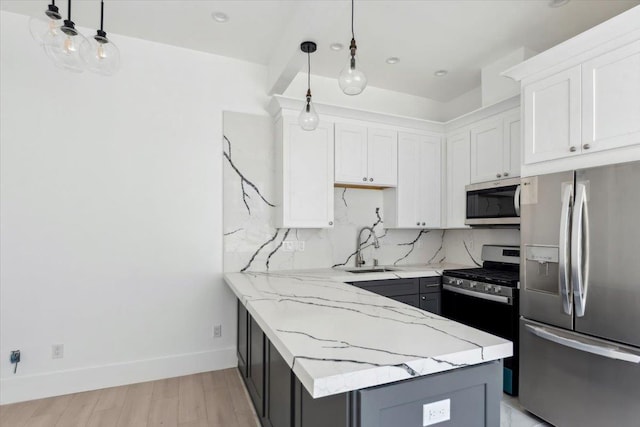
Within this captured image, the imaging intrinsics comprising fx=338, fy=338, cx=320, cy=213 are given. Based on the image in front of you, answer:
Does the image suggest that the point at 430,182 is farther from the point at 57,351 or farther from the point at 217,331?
the point at 57,351

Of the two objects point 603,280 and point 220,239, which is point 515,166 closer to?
point 603,280

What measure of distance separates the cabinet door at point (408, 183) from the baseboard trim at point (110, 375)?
214 centimetres

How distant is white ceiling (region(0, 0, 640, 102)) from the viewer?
2357mm

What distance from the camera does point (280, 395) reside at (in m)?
1.71

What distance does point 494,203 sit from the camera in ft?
9.87

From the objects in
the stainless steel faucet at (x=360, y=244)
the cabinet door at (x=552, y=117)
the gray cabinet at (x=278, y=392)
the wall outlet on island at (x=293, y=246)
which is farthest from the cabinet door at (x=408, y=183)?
the gray cabinet at (x=278, y=392)

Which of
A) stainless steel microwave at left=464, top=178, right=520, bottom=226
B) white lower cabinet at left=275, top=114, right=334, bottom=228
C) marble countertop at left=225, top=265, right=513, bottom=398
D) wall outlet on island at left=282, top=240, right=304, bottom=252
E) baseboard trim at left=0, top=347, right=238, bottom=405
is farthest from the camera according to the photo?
wall outlet on island at left=282, top=240, right=304, bottom=252

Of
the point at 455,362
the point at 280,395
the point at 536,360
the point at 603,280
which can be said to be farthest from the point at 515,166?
the point at 280,395

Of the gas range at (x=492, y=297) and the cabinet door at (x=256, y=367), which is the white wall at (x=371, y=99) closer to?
the gas range at (x=492, y=297)

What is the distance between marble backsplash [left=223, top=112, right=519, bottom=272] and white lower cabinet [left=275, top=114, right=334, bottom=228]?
0.17m

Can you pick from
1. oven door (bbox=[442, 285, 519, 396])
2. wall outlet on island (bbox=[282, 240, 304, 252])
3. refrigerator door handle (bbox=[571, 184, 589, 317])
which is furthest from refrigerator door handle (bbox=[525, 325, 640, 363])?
wall outlet on island (bbox=[282, 240, 304, 252])

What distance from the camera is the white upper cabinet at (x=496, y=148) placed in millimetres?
2877

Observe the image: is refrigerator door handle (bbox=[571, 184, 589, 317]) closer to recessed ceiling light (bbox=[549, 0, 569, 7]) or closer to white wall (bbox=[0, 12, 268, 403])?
recessed ceiling light (bbox=[549, 0, 569, 7])

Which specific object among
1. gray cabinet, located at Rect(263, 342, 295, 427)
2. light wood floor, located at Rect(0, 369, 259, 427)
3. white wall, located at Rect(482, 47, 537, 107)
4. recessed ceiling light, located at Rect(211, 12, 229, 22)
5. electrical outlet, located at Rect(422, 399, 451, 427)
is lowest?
light wood floor, located at Rect(0, 369, 259, 427)
